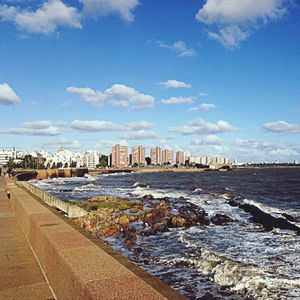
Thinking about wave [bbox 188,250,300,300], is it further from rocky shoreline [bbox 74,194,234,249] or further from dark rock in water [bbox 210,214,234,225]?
dark rock in water [bbox 210,214,234,225]

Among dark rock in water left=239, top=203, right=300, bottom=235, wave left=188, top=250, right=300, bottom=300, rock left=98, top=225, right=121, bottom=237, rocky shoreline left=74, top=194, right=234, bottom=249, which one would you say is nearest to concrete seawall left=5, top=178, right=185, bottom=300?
wave left=188, top=250, right=300, bottom=300

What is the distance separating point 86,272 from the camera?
295cm

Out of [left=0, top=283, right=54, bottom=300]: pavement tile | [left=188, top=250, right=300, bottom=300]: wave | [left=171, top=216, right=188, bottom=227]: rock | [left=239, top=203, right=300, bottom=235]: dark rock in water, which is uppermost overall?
[left=0, top=283, right=54, bottom=300]: pavement tile

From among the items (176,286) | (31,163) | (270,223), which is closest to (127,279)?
(176,286)

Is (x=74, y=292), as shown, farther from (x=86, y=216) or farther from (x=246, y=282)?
(x=86, y=216)

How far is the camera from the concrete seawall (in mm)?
2588

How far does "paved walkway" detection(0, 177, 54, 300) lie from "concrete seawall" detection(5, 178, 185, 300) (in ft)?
0.41

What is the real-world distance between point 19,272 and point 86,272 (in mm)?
2287

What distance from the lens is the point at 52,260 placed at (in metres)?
3.98

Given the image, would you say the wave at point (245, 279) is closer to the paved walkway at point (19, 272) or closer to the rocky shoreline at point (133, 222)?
the rocky shoreline at point (133, 222)

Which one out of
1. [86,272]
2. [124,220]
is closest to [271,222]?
[124,220]

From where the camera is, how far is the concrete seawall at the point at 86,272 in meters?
2.59

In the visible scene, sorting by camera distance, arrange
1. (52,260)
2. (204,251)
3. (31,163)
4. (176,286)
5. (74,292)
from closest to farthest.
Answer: (74,292), (52,260), (176,286), (204,251), (31,163)

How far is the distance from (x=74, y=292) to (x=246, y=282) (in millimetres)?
8867
